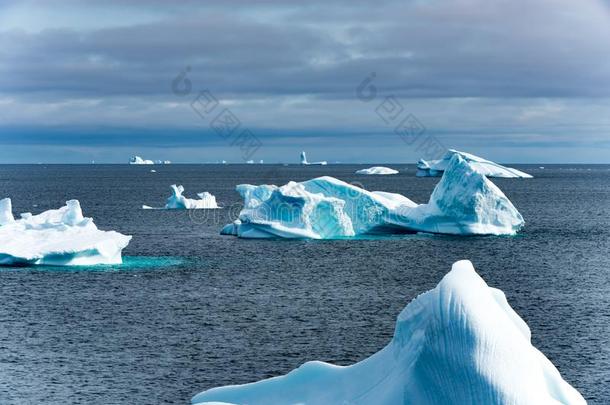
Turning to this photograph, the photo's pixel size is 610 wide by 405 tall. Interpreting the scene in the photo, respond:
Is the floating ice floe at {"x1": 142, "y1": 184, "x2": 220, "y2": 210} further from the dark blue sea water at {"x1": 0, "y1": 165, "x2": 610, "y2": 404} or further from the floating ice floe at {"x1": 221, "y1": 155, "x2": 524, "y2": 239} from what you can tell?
the floating ice floe at {"x1": 221, "y1": 155, "x2": 524, "y2": 239}

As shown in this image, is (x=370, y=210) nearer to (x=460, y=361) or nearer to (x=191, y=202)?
(x=191, y=202)

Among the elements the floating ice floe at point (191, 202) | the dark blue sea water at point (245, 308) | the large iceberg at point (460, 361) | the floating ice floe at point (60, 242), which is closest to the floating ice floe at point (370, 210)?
the dark blue sea water at point (245, 308)

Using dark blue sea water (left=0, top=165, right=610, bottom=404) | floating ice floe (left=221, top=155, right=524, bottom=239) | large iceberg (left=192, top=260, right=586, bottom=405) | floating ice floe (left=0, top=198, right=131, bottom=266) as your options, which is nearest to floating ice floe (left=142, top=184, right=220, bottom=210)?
dark blue sea water (left=0, top=165, right=610, bottom=404)

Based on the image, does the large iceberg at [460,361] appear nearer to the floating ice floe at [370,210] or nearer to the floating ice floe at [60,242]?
the floating ice floe at [60,242]

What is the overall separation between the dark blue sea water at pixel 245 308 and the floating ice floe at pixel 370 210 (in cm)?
91

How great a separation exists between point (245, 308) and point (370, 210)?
67.8ft

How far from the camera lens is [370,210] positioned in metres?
47.8

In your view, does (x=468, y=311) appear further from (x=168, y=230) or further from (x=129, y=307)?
(x=168, y=230)

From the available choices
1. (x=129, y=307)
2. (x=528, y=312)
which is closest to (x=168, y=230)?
(x=129, y=307)

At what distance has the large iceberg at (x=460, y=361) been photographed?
1200cm

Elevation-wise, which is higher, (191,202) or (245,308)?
(191,202)

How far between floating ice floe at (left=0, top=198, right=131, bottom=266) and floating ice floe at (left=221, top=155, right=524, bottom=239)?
11.0m

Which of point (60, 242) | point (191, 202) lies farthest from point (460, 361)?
point (191, 202)

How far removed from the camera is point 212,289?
3219 centimetres
